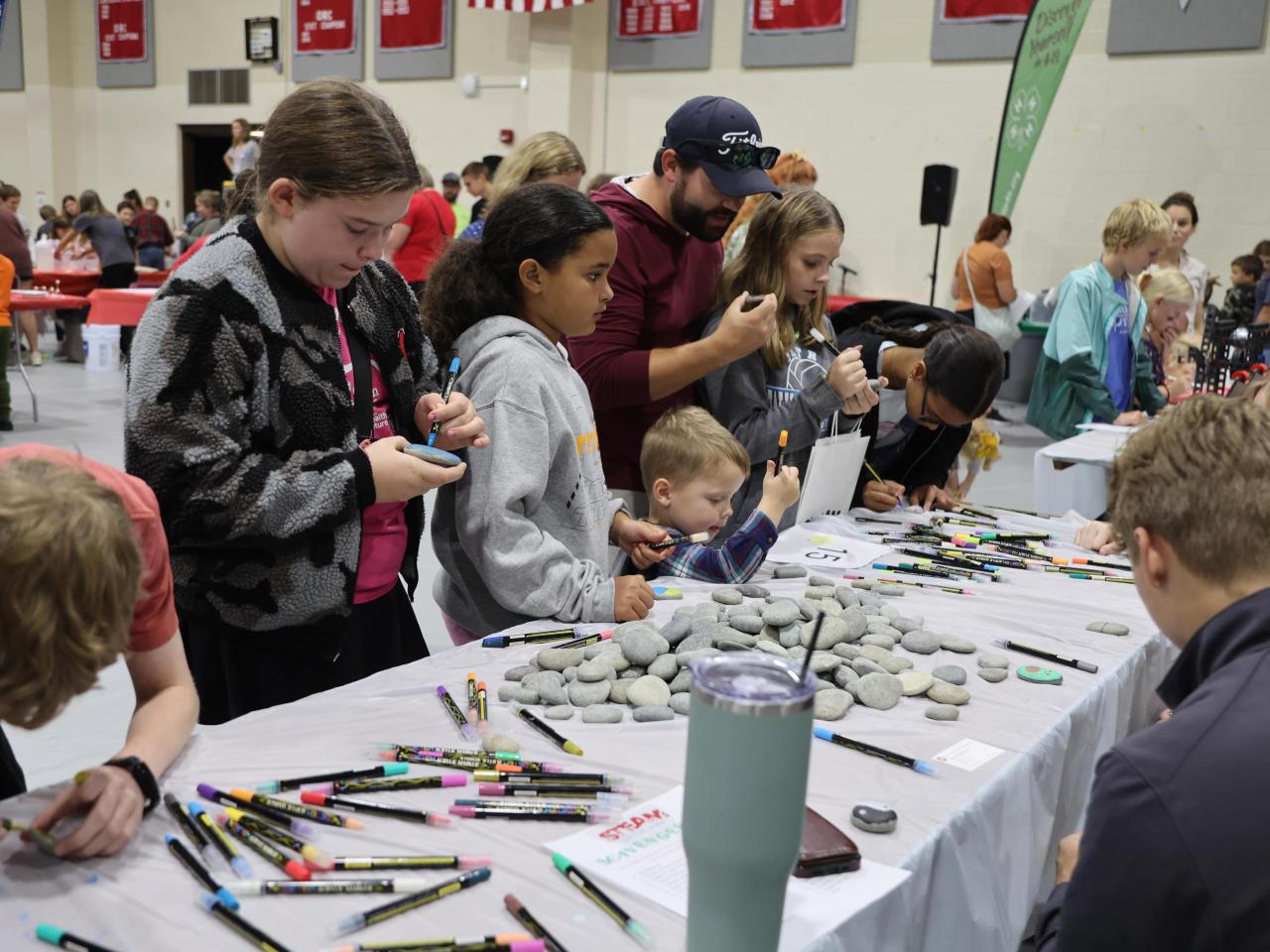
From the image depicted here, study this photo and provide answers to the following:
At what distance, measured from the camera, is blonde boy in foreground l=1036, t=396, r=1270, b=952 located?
2.91ft

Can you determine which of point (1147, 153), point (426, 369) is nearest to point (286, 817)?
point (426, 369)

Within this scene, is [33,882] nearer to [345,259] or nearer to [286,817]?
[286,817]

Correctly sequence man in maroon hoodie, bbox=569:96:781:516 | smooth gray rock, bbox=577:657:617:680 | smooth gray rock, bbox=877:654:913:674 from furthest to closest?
man in maroon hoodie, bbox=569:96:781:516
smooth gray rock, bbox=877:654:913:674
smooth gray rock, bbox=577:657:617:680

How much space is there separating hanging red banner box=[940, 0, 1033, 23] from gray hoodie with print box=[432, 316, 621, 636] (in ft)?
24.1

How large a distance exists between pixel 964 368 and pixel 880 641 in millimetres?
1036

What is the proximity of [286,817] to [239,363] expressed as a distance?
1.94ft

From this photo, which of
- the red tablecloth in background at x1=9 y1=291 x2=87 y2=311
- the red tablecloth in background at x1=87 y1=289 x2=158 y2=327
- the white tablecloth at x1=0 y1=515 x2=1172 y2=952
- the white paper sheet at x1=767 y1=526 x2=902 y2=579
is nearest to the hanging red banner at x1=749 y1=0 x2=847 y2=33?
the red tablecloth in background at x1=87 y1=289 x2=158 y2=327

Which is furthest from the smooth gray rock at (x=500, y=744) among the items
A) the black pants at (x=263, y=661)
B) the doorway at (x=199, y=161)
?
the doorway at (x=199, y=161)

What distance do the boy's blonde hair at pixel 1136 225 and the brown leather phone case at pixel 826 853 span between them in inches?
134

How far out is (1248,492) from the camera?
105 centimetres

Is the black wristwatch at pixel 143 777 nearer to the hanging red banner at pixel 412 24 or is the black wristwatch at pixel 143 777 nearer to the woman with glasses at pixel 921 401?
the woman with glasses at pixel 921 401

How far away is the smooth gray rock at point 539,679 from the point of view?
1475 mm

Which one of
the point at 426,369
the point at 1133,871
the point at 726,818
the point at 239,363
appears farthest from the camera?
the point at 426,369

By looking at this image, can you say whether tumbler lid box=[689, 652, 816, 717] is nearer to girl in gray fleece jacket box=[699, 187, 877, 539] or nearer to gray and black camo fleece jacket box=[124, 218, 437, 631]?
gray and black camo fleece jacket box=[124, 218, 437, 631]
